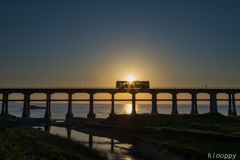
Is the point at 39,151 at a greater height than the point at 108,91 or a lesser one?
lesser

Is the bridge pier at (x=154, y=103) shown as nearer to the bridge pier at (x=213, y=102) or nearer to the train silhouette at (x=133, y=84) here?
the train silhouette at (x=133, y=84)

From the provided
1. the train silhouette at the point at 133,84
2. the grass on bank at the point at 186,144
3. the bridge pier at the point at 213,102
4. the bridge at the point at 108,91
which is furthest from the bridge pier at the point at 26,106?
the bridge pier at the point at 213,102

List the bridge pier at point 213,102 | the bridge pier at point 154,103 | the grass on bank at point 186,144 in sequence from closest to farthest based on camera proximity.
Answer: the grass on bank at point 186,144, the bridge pier at point 154,103, the bridge pier at point 213,102

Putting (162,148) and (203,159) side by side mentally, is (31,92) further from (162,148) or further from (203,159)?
(203,159)

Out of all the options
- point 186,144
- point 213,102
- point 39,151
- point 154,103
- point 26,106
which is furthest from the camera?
point 213,102

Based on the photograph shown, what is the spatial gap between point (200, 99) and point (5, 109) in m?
72.2

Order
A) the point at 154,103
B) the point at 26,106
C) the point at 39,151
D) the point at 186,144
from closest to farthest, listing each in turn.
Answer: the point at 39,151 → the point at 186,144 → the point at 26,106 → the point at 154,103

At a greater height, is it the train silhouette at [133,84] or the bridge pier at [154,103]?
the train silhouette at [133,84]

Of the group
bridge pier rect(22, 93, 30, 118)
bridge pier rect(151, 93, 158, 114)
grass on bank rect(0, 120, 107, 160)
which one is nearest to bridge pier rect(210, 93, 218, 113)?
bridge pier rect(151, 93, 158, 114)

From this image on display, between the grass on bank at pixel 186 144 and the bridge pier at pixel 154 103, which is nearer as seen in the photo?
the grass on bank at pixel 186 144

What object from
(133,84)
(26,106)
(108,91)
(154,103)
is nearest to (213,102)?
(154,103)

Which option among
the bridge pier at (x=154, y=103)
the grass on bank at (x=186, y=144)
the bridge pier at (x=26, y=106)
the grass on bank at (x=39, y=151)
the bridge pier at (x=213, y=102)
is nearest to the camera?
the grass on bank at (x=39, y=151)

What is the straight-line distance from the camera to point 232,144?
2433 centimetres

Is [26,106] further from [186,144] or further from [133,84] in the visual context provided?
[186,144]
